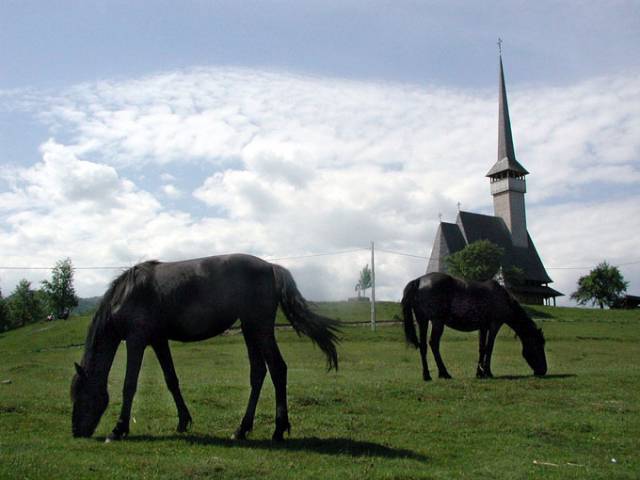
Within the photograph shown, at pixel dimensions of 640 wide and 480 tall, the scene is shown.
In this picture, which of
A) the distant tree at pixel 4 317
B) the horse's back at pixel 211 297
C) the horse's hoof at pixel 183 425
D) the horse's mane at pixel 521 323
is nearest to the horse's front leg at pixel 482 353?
the horse's mane at pixel 521 323

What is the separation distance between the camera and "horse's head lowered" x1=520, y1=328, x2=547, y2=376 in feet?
57.4

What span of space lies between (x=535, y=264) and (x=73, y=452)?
95064 mm

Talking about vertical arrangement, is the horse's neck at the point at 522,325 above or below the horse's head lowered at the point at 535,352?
above

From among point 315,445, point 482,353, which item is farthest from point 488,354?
point 315,445

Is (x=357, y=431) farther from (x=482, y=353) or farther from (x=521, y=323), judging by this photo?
(x=521, y=323)

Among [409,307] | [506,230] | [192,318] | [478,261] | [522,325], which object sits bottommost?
[522,325]

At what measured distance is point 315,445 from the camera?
29.2 ft

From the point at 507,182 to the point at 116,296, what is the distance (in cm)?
9647

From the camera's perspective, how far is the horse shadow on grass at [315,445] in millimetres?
8531

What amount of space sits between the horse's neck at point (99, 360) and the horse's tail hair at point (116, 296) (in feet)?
0.31

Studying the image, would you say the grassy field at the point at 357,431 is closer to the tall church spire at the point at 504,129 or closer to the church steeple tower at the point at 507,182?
the church steeple tower at the point at 507,182

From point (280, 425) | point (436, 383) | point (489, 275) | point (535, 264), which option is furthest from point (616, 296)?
point (280, 425)

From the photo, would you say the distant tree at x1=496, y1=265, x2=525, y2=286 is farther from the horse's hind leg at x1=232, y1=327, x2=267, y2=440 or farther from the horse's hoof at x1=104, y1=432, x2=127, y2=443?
the horse's hoof at x1=104, y1=432, x2=127, y2=443

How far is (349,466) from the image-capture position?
774 cm
